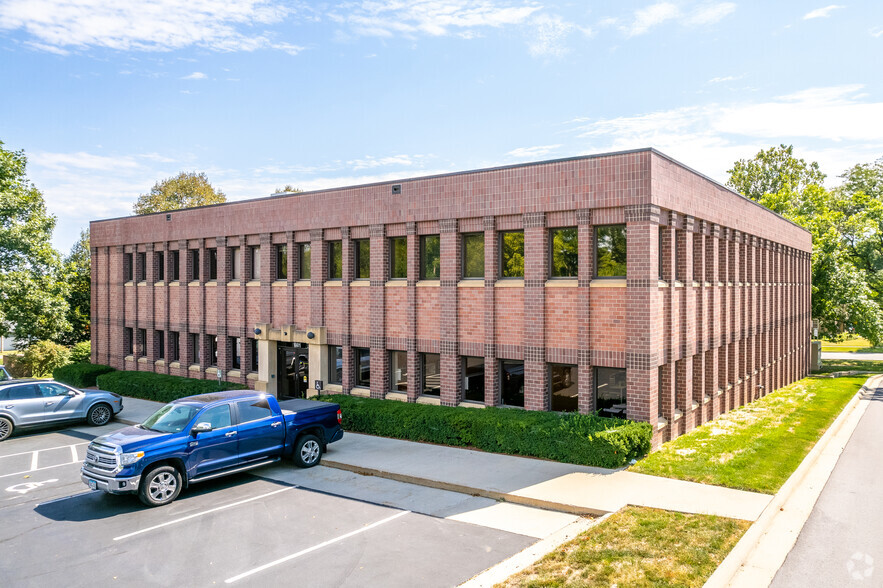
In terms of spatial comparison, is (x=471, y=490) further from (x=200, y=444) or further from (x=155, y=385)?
(x=155, y=385)

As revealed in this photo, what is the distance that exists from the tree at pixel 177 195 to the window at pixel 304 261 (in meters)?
36.9

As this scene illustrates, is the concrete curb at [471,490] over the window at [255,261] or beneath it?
beneath

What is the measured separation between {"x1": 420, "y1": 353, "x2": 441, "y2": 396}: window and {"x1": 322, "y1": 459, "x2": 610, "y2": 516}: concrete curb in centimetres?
501

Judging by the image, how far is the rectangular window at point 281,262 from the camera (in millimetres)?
22531

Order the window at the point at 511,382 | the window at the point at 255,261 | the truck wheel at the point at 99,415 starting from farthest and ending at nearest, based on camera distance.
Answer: the window at the point at 255,261 < the truck wheel at the point at 99,415 < the window at the point at 511,382

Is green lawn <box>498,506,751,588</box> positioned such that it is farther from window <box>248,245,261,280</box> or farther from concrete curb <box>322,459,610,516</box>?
window <box>248,245,261,280</box>

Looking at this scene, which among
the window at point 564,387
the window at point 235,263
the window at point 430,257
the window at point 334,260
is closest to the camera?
the window at point 564,387

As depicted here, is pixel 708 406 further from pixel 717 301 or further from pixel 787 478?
pixel 787 478

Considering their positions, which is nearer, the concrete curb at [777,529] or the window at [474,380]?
the concrete curb at [777,529]

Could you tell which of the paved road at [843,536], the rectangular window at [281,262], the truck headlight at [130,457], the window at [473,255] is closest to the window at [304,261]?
the rectangular window at [281,262]

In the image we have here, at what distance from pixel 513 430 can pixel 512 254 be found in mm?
4869

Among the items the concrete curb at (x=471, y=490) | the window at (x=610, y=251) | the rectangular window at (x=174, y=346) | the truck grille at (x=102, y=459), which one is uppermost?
the window at (x=610, y=251)

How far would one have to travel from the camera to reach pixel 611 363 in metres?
15.1

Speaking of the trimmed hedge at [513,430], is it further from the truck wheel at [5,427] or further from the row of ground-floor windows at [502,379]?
the truck wheel at [5,427]
